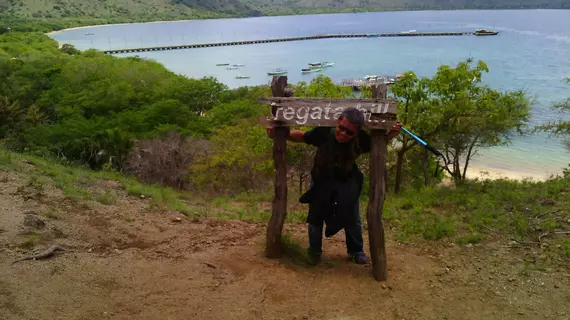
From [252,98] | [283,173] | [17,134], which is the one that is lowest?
[17,134]

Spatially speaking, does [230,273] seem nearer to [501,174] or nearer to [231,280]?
[231,280]

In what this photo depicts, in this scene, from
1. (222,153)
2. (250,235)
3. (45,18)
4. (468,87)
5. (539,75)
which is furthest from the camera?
(45,18)

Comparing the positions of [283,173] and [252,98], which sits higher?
[283,173]

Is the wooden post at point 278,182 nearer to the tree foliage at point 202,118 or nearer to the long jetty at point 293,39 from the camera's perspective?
the tree foliage at point 202,118

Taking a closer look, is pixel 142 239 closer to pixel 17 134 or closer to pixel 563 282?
pixel 563 282

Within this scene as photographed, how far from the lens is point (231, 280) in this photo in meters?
5.32

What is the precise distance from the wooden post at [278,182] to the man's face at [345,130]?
0.75m

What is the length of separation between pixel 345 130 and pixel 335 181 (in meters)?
0.74

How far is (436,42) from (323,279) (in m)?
95.0

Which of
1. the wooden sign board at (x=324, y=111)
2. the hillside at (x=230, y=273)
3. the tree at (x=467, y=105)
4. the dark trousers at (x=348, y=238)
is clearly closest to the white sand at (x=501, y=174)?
the tree at (x=467, y=105)

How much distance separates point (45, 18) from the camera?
130 metres

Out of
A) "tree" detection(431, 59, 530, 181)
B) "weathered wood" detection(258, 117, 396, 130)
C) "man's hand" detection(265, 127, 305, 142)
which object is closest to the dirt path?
"man's hand" detection(265, 127, 305, 142)

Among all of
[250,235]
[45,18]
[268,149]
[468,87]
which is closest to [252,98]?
[268,149]

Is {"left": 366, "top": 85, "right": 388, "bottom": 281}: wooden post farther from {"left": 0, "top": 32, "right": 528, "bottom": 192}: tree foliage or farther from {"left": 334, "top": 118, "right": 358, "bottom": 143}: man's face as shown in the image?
{"left": 0, "top": 32, "right": 528, "bottom": 192}: tree foliage
